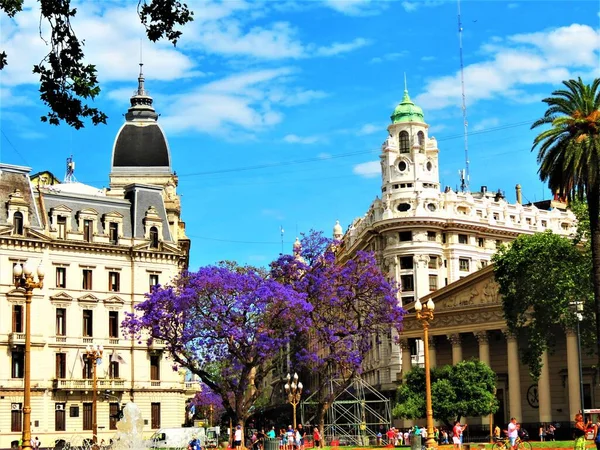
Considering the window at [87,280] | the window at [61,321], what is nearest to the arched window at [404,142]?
the window at [87,280]

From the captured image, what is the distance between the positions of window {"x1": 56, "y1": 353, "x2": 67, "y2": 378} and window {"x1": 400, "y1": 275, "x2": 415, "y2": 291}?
38.7m

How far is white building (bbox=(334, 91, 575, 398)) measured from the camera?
105 m

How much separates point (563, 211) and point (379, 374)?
35.2m

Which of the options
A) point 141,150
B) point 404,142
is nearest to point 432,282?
point 404,142

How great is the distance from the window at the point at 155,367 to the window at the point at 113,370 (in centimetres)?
313

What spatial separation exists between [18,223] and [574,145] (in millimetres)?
46359

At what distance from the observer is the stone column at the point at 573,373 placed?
72688 mm

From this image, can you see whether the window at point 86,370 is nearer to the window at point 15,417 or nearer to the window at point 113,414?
the window at point 113,414

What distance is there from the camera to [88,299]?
8138 centimetres

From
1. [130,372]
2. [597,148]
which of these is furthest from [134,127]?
[597,148]

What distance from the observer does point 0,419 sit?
75438 mm

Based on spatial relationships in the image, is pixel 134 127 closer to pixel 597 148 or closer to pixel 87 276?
pixel 87 276

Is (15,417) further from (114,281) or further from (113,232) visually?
(113,232)

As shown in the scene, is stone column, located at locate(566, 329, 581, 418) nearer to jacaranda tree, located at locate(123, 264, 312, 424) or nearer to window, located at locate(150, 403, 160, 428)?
jacaranda tree, located at locate(123, 264, 312, 424)
